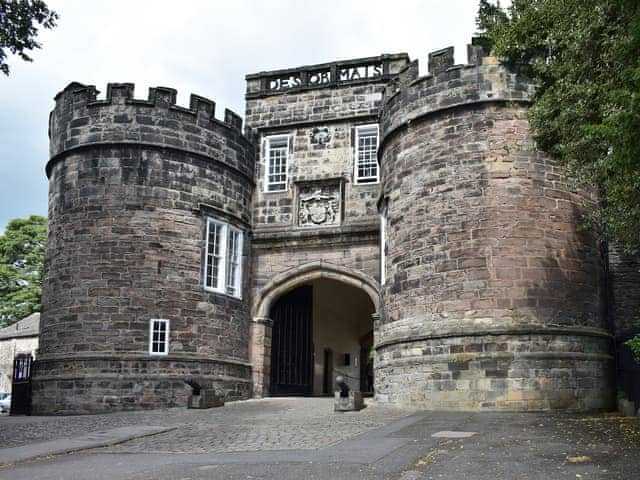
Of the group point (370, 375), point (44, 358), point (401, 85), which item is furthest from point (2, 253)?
point (401, 85)

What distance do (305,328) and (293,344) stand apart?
2.20 feet

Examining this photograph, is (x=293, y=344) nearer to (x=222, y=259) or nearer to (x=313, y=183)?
(x=222, y=259)

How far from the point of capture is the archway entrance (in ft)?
67.9

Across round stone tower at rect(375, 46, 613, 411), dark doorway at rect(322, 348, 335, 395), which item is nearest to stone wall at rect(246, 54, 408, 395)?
round stone tower at rect(375, 46, 613, 411)

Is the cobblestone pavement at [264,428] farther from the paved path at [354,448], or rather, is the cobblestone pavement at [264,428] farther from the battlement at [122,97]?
the battlement at [122,97]

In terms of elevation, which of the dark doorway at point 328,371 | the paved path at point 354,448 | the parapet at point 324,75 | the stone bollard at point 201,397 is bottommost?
the paved path at point 354,448

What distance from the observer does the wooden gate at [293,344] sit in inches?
808

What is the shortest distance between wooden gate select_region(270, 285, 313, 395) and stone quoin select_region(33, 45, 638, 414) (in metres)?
0.06

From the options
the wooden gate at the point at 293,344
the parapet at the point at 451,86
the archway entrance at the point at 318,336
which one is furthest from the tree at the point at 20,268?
the parapet at the point at 451,86

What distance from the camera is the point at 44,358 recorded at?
17531 millimetres

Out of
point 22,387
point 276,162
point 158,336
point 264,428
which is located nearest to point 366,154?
point 276,162

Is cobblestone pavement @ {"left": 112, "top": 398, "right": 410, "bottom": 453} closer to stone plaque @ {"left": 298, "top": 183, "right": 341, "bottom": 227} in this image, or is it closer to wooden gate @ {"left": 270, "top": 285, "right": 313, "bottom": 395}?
wooden gate @ {"left": 270, "top": 285, "right": 313, "bottom": 395}

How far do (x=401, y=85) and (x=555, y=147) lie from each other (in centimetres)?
560

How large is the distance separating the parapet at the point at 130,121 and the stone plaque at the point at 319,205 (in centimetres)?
258
